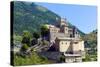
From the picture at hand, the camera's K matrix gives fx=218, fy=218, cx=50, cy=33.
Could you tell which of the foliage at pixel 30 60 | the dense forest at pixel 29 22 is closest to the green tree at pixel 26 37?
the dense forest at pixel 29 22

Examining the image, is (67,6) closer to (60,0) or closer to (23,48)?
(60,0)

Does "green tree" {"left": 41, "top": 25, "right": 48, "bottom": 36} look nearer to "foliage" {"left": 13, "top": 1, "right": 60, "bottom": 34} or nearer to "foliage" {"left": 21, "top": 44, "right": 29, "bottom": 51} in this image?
"foliage" {"left": 13, "top": 1, "right": 60, "bottom": 34}

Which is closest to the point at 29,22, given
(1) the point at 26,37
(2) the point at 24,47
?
(1) the point at 26,37

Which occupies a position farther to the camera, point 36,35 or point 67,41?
point 67,41

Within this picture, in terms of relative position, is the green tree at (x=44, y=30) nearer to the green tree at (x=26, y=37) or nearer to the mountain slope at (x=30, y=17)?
Answer: the mountain slope at (x=30, y=17)

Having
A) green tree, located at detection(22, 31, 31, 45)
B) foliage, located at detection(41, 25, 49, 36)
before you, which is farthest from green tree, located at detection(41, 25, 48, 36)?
green tree, located at detection(22, 31, 31, 45)

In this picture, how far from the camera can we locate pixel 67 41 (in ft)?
7.90

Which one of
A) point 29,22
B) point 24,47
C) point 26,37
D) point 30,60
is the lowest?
point 30,60

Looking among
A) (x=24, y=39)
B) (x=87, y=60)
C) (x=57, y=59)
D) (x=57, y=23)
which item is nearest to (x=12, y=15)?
(x=24, y=39)

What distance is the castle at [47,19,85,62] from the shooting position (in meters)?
2.35

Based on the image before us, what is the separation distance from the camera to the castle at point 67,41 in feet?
7.72

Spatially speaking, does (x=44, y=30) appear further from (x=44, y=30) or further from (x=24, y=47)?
(x=24, y=47)

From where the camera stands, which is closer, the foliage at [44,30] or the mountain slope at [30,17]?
the mountain slope at [30,17]

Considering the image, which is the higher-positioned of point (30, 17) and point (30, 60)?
point (30, 17)
